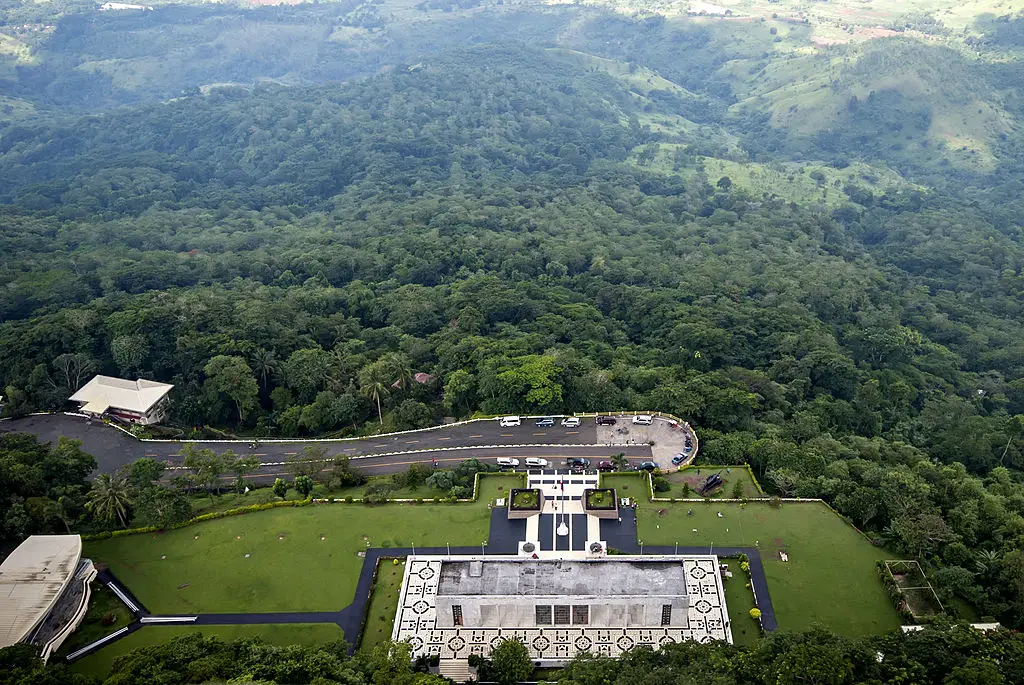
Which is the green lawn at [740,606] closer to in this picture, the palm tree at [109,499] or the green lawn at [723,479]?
the green lawn at [723,479]

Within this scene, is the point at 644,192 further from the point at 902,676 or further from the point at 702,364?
the point at 902,676

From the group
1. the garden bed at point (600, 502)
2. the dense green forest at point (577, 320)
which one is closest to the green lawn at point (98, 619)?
the dense green forest at point (577, 320)

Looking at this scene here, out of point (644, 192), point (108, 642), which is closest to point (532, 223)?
point (644, 192)

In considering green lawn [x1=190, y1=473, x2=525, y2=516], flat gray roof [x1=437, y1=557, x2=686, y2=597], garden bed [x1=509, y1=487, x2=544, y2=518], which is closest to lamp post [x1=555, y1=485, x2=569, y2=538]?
garden bed [x1=509, y1=487, x2=544, y2=518]

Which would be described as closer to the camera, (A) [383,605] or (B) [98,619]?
(B) [98,619]

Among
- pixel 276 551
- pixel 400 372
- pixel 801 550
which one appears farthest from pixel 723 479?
pixel 276 551

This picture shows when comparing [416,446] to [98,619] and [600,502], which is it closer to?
[600,502]

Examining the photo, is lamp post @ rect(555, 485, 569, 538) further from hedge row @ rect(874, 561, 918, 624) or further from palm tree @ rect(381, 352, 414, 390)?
palm tree @ rect(381, 352, 414, 390)
